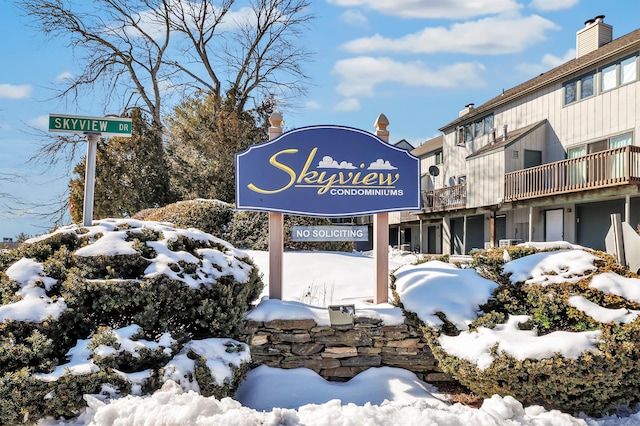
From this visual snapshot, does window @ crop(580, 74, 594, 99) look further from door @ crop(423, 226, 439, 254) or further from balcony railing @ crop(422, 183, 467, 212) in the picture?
door @ crop(423, 226, 439, 254)

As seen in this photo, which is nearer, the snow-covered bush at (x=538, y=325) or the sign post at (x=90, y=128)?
the snow-covered bush at (x=538, y=325)

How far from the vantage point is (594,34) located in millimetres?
15641

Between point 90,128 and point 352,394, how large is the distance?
4023 millimetres

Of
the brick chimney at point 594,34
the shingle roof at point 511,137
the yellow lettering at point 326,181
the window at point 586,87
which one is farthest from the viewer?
the shingle roof at point 511,137

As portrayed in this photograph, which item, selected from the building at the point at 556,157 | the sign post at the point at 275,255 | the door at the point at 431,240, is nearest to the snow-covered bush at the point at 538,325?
the sign post at the point at 275,255

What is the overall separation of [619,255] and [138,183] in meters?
15.3

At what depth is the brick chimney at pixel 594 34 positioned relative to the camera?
15.6 m

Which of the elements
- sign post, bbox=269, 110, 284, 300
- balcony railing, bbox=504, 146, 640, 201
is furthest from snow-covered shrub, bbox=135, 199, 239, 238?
balcony railing, bbox=504, 146, 640, 201

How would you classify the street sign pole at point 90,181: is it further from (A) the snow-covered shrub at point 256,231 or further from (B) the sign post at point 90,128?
(A) the snow-covered shrub at point 256,231

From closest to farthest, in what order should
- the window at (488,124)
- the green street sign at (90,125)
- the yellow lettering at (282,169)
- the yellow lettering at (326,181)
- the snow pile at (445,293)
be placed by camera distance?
the snow pile at (445,293)
the green street sign at (90,125)
the yellow lettering at (282,169)
the yellow lettering at (326,181)
the window at (488,124)

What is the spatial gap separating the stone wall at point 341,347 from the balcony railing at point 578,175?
10387 millimetres

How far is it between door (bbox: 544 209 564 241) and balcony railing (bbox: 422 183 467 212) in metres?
3.78

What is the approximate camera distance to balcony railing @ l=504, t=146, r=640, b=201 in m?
11.4

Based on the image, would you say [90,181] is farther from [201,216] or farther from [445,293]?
[201,216]
